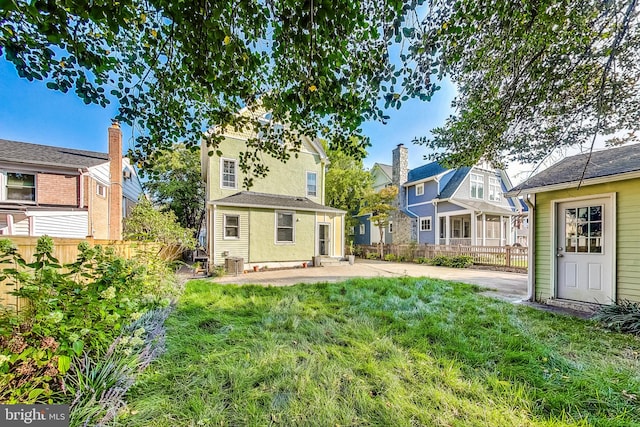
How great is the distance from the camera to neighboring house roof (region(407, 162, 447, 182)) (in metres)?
16.8

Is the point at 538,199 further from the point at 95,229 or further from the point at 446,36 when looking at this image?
the point at 95,229

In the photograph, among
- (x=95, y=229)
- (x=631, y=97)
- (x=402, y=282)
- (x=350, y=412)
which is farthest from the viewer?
(x=95, y=229)

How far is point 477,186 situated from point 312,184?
11142 mm

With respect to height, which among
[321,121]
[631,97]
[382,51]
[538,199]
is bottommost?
[538,199]

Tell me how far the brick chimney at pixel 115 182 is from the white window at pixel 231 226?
608 centimetres

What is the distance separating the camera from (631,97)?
422cm

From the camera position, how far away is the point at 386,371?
8.87ft

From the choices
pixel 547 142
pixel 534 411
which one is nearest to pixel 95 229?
pixel 534 411

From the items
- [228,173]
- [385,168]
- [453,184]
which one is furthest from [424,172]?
[228,173]

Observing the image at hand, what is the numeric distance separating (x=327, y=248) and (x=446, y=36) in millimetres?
10888

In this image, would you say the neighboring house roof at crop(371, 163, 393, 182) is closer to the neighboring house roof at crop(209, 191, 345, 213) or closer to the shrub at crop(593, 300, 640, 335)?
the neighboring house roof at crop(209, 191, 345, 213)

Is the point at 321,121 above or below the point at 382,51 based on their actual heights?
below

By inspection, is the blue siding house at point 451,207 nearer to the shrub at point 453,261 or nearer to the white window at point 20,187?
the shrub at point 453,261

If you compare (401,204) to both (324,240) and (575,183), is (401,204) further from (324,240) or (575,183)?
(575,183)
